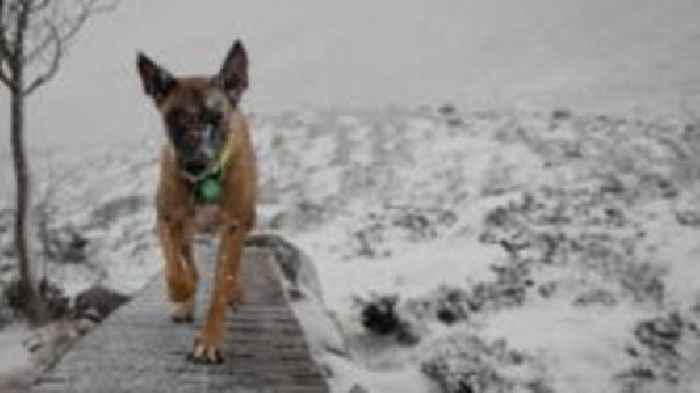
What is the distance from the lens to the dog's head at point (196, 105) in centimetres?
449

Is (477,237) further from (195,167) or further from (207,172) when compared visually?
(195,167)

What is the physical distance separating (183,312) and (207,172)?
194 cm

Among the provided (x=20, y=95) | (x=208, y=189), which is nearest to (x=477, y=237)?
(x=20, y=95)

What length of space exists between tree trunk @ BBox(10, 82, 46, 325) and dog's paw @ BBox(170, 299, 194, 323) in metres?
5.95

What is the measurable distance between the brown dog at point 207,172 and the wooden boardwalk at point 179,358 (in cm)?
27

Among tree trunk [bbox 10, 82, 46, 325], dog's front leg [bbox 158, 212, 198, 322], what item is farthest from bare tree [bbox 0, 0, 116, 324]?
dog's front leg [bbox 158, 212, 198, 322]

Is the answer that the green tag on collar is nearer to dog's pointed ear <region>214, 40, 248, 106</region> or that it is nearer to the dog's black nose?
the dog's black nose

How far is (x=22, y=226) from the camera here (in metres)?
11.9

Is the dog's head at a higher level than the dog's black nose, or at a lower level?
higher

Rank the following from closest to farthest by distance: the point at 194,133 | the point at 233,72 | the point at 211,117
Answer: the point at 194,133
the point at 211,117
the point at 233,72

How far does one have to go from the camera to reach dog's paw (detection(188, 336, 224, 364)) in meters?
5.19

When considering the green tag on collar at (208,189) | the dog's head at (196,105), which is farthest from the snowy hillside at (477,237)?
the dog's head at (196,105)

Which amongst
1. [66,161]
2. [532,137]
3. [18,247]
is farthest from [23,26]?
[66,161]

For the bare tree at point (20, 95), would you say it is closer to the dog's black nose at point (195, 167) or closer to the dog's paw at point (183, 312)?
the dog's paw at point (183, 312)
